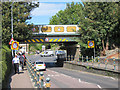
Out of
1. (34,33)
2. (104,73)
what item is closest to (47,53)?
(34,33)

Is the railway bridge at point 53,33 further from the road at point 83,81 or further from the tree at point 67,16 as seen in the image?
the tree at point 67,16

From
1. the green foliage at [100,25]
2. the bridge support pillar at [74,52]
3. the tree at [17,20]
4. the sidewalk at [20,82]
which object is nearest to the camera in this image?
the sidewalk at [20,82]

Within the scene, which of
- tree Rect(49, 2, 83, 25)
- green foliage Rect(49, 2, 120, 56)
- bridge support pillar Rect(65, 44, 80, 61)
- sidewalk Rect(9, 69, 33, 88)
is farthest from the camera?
tree Rect(49, 2, 83, 25)

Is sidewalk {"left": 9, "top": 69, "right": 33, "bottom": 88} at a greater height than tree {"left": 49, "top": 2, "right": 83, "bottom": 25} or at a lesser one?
lesser

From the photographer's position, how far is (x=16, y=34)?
31.3m

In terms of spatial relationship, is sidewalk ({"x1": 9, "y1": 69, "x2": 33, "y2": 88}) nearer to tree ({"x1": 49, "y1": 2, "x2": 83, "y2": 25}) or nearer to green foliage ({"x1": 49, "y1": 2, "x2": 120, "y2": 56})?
green foliage ({"x1": 49, "y1": 2, "x2": 120, "y2": 56})

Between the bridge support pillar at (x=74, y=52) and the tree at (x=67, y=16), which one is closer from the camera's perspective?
the bridge support pillar at (x=74, y=52)

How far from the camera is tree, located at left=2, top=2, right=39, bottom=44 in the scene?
30.8 meters

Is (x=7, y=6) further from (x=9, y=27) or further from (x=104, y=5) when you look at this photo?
(x=104, y=5)

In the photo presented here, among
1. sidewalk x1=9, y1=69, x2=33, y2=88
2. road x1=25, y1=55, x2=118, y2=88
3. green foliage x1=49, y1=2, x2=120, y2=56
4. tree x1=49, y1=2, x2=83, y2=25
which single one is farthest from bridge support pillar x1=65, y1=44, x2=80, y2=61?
tree x1=49, y1=2, x2=83, y2=25

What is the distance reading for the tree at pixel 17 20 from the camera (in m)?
30.8

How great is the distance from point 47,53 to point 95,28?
57.2 meters

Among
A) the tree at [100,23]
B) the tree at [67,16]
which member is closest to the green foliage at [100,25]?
the tree at [100,23]

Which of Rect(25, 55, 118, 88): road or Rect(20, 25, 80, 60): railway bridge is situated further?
Rect(20, 25, 80, 60): railway bridge
